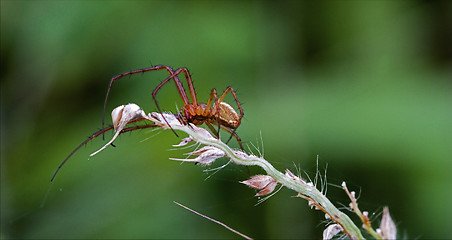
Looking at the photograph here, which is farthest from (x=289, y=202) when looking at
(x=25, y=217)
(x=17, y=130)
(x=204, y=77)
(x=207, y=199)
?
(x=17, y=130)

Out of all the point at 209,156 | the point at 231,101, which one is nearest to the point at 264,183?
the point at 209,156

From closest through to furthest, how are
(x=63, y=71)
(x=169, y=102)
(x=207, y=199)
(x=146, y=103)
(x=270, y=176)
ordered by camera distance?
(x=270, y=176) < (x=207, y=199) < (x=169, y=102) < (x=146, y=103) < (x=63, y=71)

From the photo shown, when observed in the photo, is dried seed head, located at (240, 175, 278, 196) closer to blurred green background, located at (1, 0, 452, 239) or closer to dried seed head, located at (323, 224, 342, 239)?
dried seed head, located at (323, 224, 342, 239)

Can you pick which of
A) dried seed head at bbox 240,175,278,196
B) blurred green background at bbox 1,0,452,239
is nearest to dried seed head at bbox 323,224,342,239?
dried seed head at bbox 240,175,278,196

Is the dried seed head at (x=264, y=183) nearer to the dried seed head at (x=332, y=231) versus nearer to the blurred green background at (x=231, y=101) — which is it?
the dried seed head at (x=332, y=231)

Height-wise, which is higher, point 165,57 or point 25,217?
point 165,57

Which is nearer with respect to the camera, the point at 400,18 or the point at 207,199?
the point at 207,199

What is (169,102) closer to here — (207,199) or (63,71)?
(207,199)

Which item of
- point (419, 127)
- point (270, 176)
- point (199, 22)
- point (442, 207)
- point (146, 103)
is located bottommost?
point (442, 207)

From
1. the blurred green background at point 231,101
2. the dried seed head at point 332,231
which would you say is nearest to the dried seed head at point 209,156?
the dried seed head at point 332,231
